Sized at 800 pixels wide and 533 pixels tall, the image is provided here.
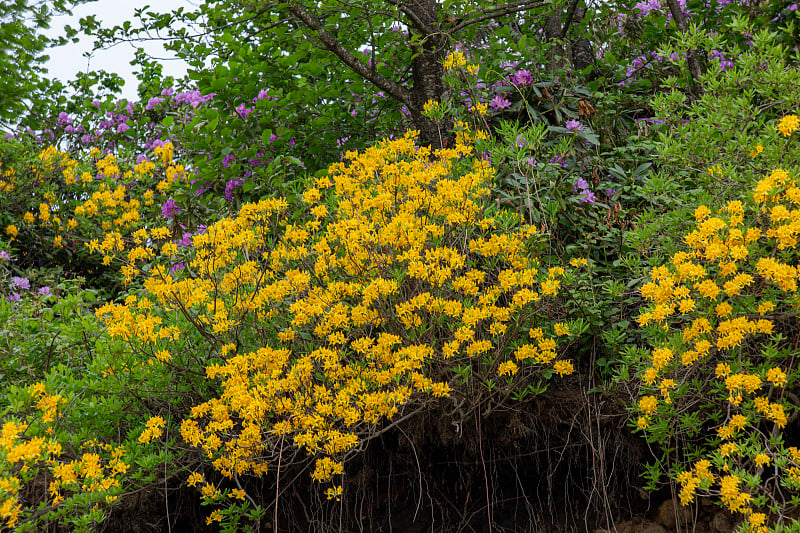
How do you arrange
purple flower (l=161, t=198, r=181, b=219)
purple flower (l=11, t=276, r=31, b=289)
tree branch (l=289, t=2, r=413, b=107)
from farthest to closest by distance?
purple flower (l=161, t=198, r=181, b=219), purple flower (l=11, t=276, r=31, b=289), tree branch (l=289, t=2, r=413, b=107)

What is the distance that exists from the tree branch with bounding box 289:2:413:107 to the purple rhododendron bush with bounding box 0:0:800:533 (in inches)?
1.0

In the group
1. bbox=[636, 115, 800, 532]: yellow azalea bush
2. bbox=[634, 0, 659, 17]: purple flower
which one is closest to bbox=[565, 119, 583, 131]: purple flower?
bbox=[636, 115, 800, 532]: yellow azalea bush

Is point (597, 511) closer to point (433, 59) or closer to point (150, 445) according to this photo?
point (150, 445)

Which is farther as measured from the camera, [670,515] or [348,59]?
[348,59]

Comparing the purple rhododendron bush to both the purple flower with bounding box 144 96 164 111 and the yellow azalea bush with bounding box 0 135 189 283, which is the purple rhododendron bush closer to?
the yellow azalea bush with bounding box 0 135 189 283

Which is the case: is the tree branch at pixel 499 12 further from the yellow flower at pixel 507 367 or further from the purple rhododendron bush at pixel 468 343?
the yellow flower at pixel 507 367

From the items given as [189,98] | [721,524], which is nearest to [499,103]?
[721,524]

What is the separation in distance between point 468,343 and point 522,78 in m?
2.26

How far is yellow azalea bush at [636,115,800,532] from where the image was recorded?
2311 millimetres

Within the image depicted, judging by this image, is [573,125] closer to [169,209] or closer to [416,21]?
[416,21]

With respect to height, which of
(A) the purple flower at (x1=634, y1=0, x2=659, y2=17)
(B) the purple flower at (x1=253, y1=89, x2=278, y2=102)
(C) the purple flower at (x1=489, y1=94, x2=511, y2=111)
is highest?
(A) the purple flower at (x1=634, y1=0, x2=659, y2=17)

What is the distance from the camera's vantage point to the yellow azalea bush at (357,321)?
2.66 meters

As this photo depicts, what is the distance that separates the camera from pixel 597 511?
3.14 meters

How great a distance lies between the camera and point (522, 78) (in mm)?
4445
